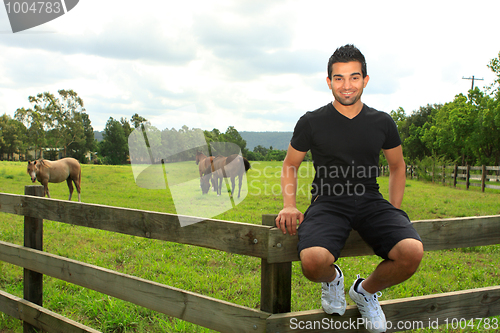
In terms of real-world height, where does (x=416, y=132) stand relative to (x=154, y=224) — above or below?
above

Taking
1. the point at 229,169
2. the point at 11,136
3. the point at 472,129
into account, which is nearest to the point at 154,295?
the point at 229,169

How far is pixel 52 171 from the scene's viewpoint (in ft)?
41.1

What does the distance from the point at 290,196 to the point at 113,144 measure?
2975 inches

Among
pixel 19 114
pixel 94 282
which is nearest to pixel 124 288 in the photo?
pixel 94 282

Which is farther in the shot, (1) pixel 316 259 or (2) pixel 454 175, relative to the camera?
(2) pixel 454 175

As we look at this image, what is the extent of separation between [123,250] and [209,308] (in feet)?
14.3

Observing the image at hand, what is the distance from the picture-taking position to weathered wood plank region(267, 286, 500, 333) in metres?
1.83

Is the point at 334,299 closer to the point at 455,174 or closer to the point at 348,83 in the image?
the point at 348,83

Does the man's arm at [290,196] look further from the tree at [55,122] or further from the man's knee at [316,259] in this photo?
the tree at [55,122]

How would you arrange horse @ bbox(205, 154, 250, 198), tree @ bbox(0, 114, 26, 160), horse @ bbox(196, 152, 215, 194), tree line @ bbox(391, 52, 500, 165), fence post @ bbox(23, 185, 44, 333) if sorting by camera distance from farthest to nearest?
tree @ bbox(0, 114, 26, 160) < tree line @ bbox(391, 52, 500, 165) < horse @ bbox(196, 152, 215, 194) < horse @ bbox(205, 154, 250, 198) < fence post @ bbox(23, 185, 44, 333)

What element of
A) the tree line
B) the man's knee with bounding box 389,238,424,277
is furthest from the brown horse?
the tree line

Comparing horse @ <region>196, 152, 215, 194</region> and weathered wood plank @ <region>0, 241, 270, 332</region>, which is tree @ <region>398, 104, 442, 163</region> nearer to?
horse @ <region>196, 152, 215, 194</region>

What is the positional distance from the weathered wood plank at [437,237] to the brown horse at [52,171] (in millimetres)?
12291

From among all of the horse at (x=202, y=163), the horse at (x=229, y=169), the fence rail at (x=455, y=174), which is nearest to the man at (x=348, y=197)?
the horse at (x=229, y=169)
